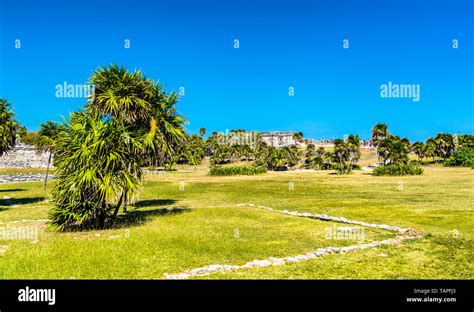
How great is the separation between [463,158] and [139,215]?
11229cm

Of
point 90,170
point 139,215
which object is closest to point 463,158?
point 139,215

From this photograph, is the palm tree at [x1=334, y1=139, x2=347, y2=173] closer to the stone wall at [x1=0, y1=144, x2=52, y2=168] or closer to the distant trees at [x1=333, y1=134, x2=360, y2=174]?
the distant trees at [x1=333, y1=134, x2=360, y2=174]

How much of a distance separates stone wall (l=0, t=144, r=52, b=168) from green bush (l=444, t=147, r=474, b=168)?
138m

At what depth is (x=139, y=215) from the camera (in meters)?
27.6

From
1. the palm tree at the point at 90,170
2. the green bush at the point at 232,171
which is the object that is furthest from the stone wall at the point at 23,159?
the palm tree at the point at 90,170

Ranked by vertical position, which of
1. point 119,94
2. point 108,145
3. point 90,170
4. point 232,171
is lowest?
point 232,171

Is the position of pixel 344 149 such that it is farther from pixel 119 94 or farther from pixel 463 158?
pixel 119 94

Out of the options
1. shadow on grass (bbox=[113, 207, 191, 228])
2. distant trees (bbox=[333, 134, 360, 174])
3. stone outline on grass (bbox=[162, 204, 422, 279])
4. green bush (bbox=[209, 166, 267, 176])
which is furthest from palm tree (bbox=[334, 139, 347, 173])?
stone outline on grass (bbox=[162, 204, 422, 279])

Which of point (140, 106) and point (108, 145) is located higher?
point (140, 106)

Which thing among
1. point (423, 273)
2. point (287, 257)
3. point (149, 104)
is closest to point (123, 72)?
point (149, 104)

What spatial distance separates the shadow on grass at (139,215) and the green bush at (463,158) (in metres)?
106

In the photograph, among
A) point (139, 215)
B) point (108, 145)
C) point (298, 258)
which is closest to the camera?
point (298, 258)

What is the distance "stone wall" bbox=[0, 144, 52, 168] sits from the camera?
12600 cm

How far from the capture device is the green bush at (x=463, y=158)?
107562 millimetres
